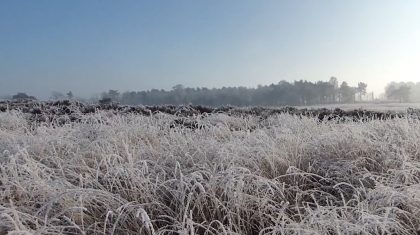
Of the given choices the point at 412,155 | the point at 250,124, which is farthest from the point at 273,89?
the point at 412,155

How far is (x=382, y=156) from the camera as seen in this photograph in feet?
12.9

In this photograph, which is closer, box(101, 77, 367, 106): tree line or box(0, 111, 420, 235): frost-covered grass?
box(0, 111, 420, 235): frost-covered grass

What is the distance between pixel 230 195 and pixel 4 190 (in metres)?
1.69

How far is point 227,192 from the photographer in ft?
9.87

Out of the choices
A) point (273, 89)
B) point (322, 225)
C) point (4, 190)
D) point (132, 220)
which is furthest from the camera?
point (273, 89)

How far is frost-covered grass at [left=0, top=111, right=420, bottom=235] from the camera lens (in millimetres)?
2637

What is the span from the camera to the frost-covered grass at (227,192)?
264cm

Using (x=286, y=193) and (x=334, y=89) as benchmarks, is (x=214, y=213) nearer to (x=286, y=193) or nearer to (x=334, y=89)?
(x=286, y=193)

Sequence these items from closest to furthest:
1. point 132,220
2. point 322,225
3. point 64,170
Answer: point 322,225
point 132,220
point 64,170

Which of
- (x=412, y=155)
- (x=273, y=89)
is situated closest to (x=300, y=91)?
(x=273, y=89)

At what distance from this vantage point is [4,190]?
332 centimetres

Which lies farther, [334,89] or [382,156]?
[334,89]

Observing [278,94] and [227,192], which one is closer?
[227,192]

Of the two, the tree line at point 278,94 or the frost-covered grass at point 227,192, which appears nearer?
the frost-covered grass at point 227,192
